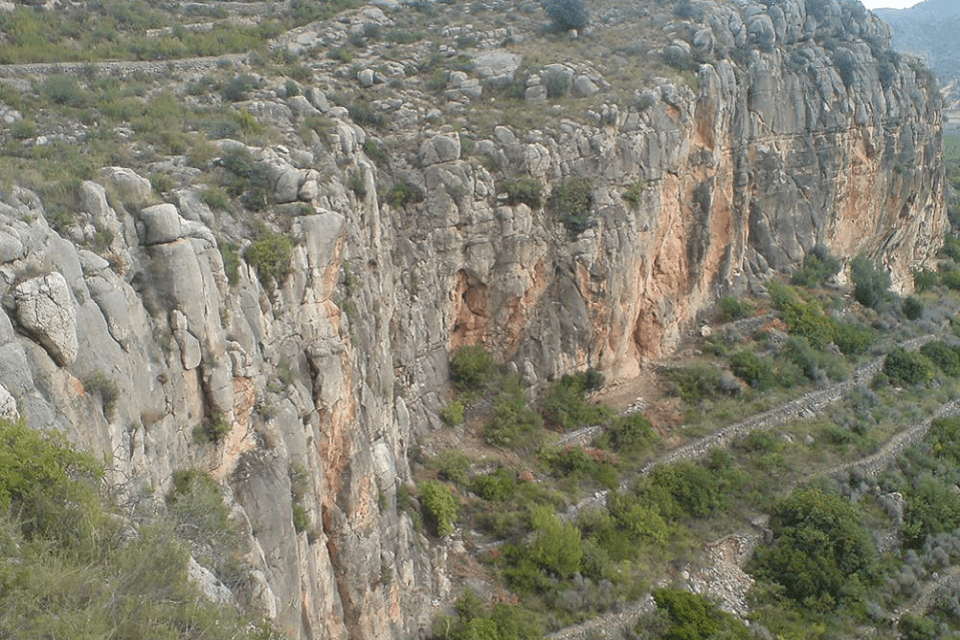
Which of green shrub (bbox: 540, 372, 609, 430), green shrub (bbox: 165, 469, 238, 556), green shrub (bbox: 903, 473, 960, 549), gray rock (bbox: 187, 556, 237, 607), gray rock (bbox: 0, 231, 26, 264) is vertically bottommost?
green shrub (bbox: 903, 473, 960, 549)

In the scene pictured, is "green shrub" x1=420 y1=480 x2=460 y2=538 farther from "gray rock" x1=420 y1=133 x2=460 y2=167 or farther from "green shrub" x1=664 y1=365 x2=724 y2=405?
"green shrub" x1=664 y1=365 x2=724 y2=405

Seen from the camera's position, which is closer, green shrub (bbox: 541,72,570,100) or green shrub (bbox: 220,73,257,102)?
green shrub (bbox: 220,73,257,102)

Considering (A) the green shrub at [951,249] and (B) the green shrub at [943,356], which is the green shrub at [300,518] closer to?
(B) the green shrub at [943,356]

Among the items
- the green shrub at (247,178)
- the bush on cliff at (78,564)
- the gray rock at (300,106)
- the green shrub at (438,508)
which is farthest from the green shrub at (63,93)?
the green shrub at (438,508)

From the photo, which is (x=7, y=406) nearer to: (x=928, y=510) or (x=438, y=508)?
(x=438, y=508)

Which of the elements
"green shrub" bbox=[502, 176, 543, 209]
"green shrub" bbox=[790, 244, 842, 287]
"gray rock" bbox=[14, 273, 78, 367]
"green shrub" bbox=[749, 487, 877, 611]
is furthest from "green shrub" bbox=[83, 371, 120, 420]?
"green shrub" bbox=[790, 244, 842, 287]

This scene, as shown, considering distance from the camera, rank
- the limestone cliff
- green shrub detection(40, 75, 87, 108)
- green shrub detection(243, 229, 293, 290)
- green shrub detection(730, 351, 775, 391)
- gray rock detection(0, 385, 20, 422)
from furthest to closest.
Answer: green shrub detection(730, 351, 775, 391) < green shrub detection(40, 75, 87, 108) < green shrub detection(243, 229, 293, 290) < the limestone cliff < gray rock detection(0, 385, 20, 422)

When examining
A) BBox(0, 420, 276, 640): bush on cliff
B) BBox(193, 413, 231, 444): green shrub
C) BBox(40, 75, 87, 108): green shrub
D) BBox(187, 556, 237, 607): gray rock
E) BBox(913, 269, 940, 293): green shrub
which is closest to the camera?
BBox(0, 420, 276, 640): bush on cliff

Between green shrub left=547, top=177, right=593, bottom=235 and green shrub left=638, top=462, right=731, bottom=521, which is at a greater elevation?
green shrub left=547, top=177, right=593, bottom=235

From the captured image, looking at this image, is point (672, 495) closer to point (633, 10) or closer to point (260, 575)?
point (260, 575)
